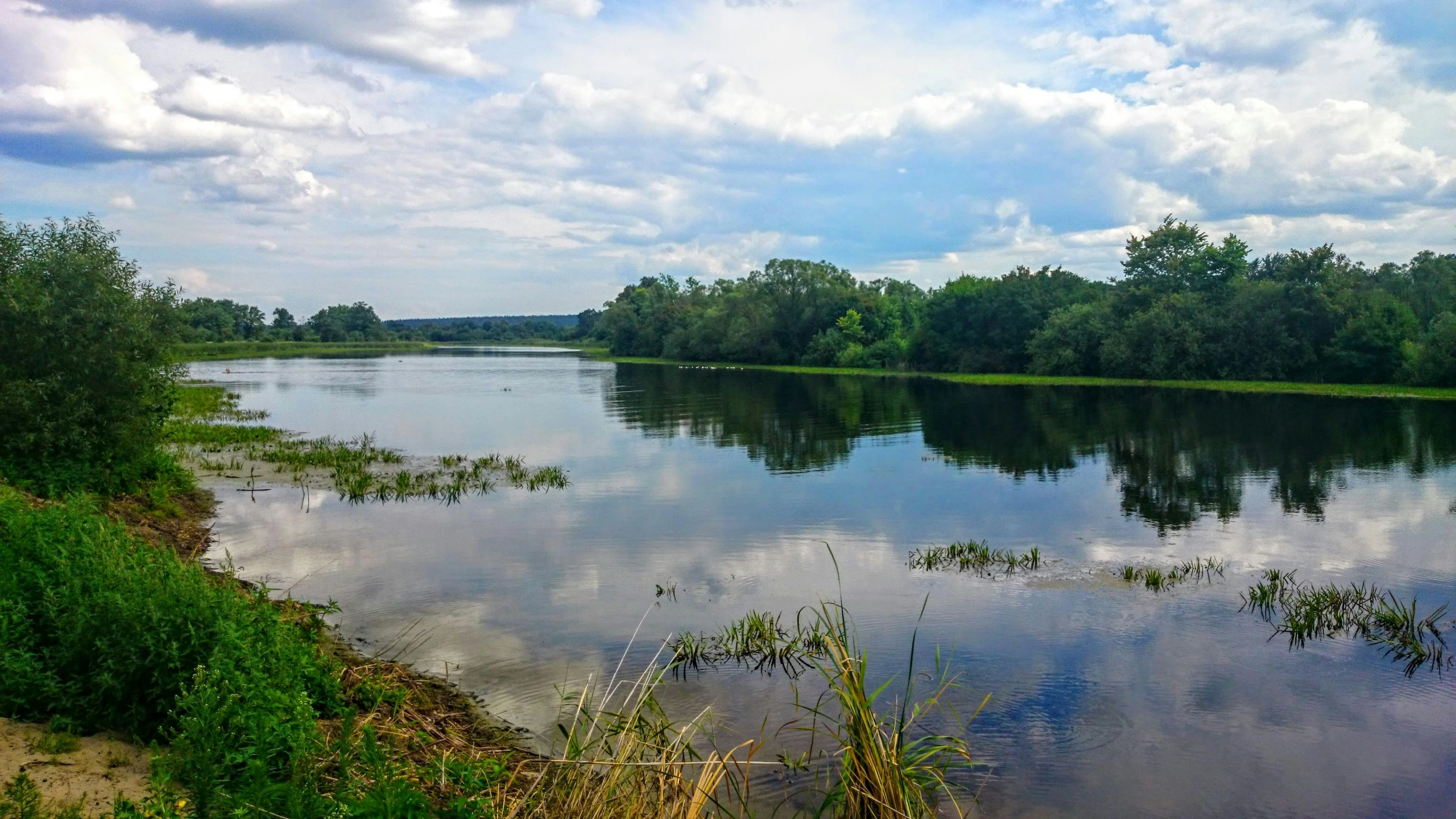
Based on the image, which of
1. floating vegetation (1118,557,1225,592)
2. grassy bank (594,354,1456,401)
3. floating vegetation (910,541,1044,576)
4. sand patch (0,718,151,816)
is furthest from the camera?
grassy bank (594,354,1456,401)

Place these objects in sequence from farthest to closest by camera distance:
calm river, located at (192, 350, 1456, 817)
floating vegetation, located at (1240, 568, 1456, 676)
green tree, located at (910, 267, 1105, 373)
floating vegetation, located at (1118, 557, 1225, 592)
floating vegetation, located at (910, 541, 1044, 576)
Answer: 1. green tree, located at (910, 267, 1105, 373)
2. floating vegetation, located at (910, 541, 1044, 576)
3. floating vegetation, located at (1118, 557, 1225, 592)
4. floating vegetation, located at (1240, 568, 1456, 676)
5. calm river, located at (192, 350, 1456, 817)

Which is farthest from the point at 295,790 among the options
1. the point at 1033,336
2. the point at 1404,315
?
the point at 1033,336

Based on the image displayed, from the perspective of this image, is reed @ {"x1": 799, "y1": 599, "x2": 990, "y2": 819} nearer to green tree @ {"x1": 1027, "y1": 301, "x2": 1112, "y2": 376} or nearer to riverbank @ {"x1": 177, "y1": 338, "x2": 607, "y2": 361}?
green tree @ {"x1": 1027, "y1": 301, "x2": 1112, "y2": 376}

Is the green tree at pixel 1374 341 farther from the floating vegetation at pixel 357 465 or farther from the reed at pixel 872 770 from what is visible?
the reed at pixel 872 770

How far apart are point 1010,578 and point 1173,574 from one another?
8.73 ft

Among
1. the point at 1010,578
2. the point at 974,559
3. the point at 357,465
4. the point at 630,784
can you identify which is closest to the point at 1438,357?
the point at 974,559

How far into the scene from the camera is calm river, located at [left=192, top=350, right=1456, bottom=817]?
9.65 meters

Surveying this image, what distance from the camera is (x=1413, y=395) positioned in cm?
5016

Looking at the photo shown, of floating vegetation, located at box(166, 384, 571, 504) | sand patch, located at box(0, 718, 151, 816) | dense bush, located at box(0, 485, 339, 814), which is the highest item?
dense bush, located at box(0, 485, 339, 814)

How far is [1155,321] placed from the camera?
223 feet

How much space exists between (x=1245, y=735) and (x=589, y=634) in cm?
808

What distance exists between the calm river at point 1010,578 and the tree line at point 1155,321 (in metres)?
23.4

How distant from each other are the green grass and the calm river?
310 ft

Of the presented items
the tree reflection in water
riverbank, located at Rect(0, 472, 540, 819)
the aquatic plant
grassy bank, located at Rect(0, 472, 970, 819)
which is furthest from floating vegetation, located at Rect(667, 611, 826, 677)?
the tree reflection in water
